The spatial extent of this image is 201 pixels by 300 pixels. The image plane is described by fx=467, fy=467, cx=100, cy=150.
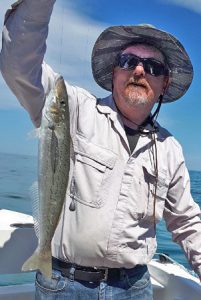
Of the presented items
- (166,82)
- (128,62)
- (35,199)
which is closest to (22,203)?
(166,82)

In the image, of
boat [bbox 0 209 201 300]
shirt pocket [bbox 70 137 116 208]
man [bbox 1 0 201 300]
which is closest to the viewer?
man [bbox 1 0 201 300]

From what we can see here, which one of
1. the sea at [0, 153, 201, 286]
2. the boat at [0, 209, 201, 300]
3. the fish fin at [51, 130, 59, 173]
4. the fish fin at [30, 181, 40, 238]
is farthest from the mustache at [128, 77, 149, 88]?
the sea at [0, 153, 201, 286]

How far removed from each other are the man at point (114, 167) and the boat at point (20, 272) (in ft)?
2.95

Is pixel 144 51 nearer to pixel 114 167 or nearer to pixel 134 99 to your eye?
pixel 134 99

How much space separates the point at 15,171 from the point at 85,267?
559 inches

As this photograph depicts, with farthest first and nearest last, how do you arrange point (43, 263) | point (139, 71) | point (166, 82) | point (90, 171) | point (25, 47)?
point (166, 82)
point (139, 71)
point (90, 171)
point (43, 263)
point (25, 47)

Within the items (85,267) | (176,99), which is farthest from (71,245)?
(176,99)

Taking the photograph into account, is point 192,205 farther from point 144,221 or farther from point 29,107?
point 29,107

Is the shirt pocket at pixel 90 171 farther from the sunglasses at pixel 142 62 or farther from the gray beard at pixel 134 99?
the sunglasses at pixel 142 62

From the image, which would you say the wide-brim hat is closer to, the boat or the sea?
the boat

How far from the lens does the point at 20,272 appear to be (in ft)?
13.5

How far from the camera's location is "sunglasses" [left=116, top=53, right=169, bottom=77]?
11.0 feet

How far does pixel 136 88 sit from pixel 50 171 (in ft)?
3.24

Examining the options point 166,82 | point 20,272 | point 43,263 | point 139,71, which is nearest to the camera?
point 43,263
